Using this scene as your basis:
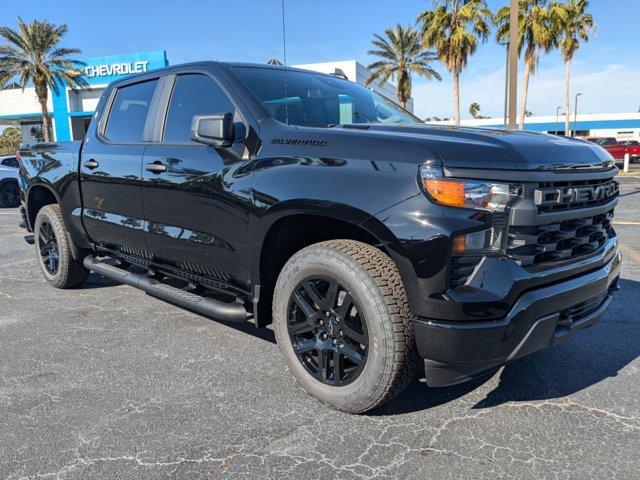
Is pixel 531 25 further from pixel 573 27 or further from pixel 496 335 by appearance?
pixel 496 335

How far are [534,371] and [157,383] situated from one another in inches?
90.6

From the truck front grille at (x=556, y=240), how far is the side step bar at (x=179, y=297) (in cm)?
166

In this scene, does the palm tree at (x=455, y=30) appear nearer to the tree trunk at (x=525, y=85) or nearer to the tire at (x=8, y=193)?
the tree trunk at (x=525, y=85)

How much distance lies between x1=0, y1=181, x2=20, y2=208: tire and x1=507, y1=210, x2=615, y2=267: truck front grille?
15.5m

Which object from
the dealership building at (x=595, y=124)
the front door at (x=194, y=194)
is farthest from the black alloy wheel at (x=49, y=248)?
the dealership building at (x=595, y=124)

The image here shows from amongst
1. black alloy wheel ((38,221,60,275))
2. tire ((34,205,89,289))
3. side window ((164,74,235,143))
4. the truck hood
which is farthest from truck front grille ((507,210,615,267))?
black alloy wheel ((38,221,60,275))

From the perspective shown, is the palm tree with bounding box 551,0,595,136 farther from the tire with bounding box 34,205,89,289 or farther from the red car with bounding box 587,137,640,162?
the tire with bounding box 34,205,89,289

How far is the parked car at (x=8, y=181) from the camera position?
583 inches

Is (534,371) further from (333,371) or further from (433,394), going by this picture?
(333,371)

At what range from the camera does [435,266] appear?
2.42 metres

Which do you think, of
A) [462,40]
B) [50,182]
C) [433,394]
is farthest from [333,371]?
[462,40]

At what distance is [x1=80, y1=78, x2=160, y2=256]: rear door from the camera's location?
13.5 ft

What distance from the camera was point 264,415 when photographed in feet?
9.70

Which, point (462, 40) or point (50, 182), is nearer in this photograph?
point (50, 182)
